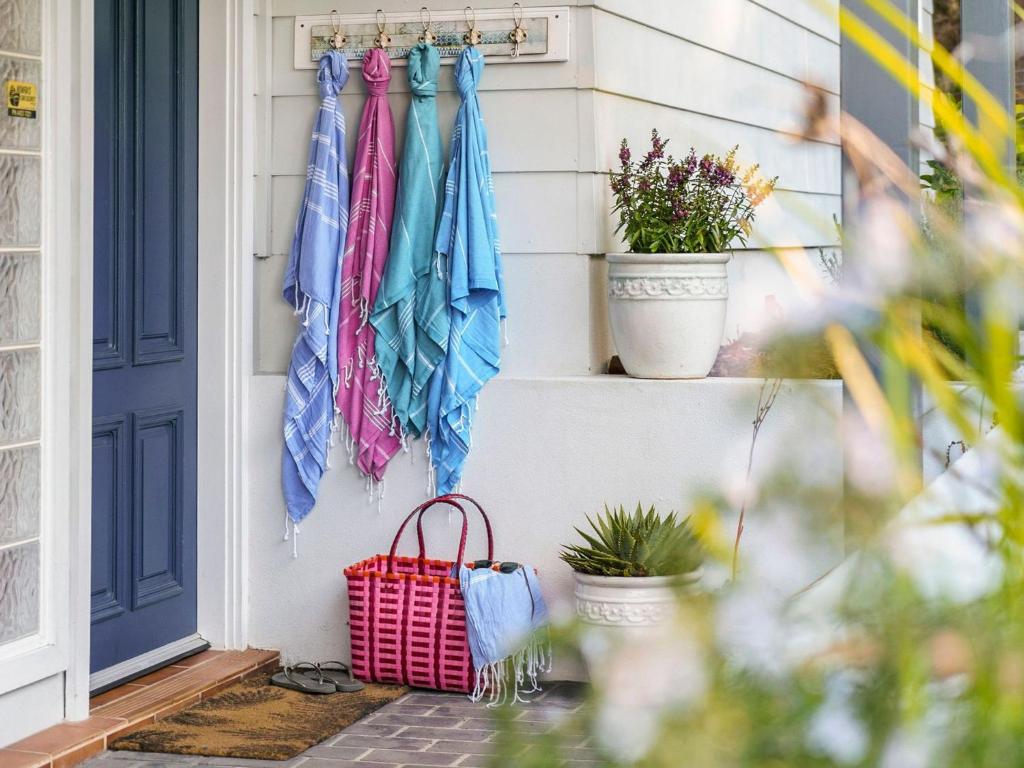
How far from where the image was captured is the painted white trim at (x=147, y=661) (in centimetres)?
414

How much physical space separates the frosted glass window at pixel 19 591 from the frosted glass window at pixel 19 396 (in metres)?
0.29

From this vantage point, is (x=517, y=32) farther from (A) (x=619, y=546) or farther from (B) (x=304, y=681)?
(B) (x=304, y=681)

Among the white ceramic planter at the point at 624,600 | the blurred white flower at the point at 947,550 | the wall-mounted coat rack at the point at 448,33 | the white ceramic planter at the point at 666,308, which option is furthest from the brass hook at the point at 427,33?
the blurred white flower at the point at 947,550

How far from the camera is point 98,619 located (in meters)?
4.13

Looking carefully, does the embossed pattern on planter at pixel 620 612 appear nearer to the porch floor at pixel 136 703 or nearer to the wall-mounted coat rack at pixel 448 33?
the porch floor at pixel 136 703

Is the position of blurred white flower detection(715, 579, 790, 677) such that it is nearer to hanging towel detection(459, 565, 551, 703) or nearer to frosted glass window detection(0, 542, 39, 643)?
frosted glass window detection(0, 542, 39, 643)

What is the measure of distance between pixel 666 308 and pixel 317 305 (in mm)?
1143

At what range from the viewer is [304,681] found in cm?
444

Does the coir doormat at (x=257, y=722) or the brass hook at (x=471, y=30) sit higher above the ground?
the brass hook at (x=471, y=30)

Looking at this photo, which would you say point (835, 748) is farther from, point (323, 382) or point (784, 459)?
point (323, 382)

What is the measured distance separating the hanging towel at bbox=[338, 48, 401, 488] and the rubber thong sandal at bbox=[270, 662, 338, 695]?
66 centimetres

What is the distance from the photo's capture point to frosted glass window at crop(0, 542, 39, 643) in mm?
3605

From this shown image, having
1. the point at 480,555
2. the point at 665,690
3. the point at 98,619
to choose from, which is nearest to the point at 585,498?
the point at 480,555

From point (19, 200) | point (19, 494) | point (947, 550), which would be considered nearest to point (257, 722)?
point (19, 494)
